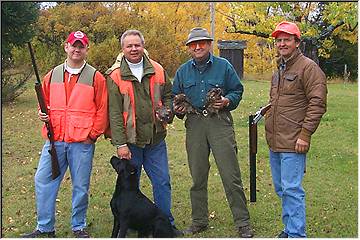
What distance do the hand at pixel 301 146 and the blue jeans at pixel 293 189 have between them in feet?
0.26

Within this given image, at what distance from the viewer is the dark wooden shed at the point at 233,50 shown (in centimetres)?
1695

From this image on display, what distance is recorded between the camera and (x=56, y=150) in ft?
16.4

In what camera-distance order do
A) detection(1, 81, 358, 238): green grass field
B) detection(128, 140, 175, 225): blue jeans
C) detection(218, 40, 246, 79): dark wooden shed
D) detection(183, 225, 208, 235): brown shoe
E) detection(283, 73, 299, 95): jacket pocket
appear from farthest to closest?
detection(218, 40, 246, 79): dark wooden shed, detection(1, 81, 358, 238): green grass field, detection(183, 225, 208, 235): brown shoe, detection(128, 140, 175, 225): blue jeans, detection(283, 73, 299, 95): jacket pocket

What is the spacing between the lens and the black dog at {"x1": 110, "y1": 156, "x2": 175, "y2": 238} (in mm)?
4934

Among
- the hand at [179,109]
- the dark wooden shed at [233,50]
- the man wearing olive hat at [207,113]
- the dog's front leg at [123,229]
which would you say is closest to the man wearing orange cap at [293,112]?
the man wearing olive hat at [207,113]

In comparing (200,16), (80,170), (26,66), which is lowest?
(80,170)

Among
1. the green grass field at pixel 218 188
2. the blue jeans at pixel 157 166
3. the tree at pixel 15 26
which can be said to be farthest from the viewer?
the tree at pixel 15 26

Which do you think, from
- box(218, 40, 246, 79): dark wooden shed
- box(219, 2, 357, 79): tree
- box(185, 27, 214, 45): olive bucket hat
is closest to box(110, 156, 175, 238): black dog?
box(185, 27, 214, 45): olive bucket hat

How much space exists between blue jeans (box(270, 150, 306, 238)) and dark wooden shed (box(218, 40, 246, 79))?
12354 mm

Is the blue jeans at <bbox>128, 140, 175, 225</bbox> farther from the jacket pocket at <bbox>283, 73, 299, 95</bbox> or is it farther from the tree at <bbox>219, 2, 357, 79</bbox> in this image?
the tree at <bbox>219, 2, 357, 79</bbox>

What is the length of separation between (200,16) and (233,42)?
12.6 ft

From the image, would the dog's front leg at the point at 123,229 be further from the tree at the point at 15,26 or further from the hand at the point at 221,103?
the tree at the point at 15,26

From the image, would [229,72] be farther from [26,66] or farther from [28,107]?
[26,66]

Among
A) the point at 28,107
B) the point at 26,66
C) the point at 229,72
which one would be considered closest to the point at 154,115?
the point at 229,72
